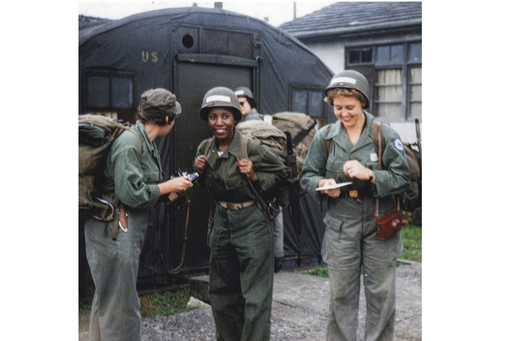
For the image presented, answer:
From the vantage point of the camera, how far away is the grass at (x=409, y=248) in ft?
27.4

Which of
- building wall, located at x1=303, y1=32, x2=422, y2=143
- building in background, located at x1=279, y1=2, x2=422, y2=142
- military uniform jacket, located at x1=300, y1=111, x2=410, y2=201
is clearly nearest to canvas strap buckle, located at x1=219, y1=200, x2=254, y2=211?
military uniform jacket, located at x1=300, y1=111, x2=410, y2=201

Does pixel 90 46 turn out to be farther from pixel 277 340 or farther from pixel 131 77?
pixel 277 340

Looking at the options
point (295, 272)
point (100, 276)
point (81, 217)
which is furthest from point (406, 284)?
point (100, 276)

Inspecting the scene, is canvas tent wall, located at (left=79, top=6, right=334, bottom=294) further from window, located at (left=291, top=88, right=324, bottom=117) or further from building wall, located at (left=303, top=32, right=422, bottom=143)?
building wall, located at (left=303, top=32, right=422, bottom=143)

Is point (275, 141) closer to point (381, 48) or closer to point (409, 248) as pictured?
point (409, 248)

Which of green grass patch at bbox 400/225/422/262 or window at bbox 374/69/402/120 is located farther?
window at bbox 374/69/402/120

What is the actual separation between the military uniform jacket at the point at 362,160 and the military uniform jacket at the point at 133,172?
112cm

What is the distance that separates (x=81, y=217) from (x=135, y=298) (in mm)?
2106

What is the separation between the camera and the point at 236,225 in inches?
175

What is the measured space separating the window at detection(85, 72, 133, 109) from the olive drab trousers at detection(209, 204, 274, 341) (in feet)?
8.62

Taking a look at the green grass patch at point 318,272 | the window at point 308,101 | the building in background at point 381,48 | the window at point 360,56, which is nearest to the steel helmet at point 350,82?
the window at point 308,101

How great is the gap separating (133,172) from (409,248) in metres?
7.35

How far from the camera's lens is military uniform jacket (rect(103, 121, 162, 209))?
3.97 meters

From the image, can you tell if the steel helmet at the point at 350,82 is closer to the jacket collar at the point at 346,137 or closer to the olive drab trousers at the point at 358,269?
the jacket collar at the point at 346,137
